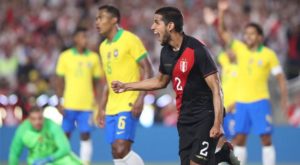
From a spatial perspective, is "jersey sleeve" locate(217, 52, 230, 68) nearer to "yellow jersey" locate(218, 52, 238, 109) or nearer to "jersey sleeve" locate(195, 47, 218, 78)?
"yellow jersey" locate(218, 52, 238, 109)

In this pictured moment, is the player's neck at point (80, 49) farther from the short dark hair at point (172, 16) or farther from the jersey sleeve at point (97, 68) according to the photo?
the short dark hair at point (172, 16)

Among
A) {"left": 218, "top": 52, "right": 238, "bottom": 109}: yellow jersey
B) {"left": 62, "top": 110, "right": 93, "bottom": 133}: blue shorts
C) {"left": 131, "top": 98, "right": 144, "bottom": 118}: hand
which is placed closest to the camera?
{"left": 131, "top": 98, "right": 144, "bottom": 118}: hand

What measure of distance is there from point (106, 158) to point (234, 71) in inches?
138

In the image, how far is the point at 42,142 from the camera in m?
13.4

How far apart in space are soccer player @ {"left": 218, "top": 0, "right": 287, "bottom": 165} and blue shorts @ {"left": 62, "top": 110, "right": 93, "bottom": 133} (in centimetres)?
256

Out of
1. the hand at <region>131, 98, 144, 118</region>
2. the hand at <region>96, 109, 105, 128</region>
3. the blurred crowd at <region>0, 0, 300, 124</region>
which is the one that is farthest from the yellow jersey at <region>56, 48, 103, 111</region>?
the hand at <region>131, 98, 144, 118</region>

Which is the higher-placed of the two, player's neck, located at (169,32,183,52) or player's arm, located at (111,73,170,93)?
player's neck, located at (169,32,183,52)

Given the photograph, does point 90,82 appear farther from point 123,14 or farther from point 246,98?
point 123,14

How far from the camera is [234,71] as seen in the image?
56.0 feet

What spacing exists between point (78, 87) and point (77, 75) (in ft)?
0.68

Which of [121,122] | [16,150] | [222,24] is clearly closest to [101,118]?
[121,122]

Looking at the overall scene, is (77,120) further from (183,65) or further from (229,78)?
(183,65)

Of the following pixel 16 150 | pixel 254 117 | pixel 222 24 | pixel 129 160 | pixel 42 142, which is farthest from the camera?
pixel 254 117

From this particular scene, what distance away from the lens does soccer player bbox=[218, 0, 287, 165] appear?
15.1 meters
